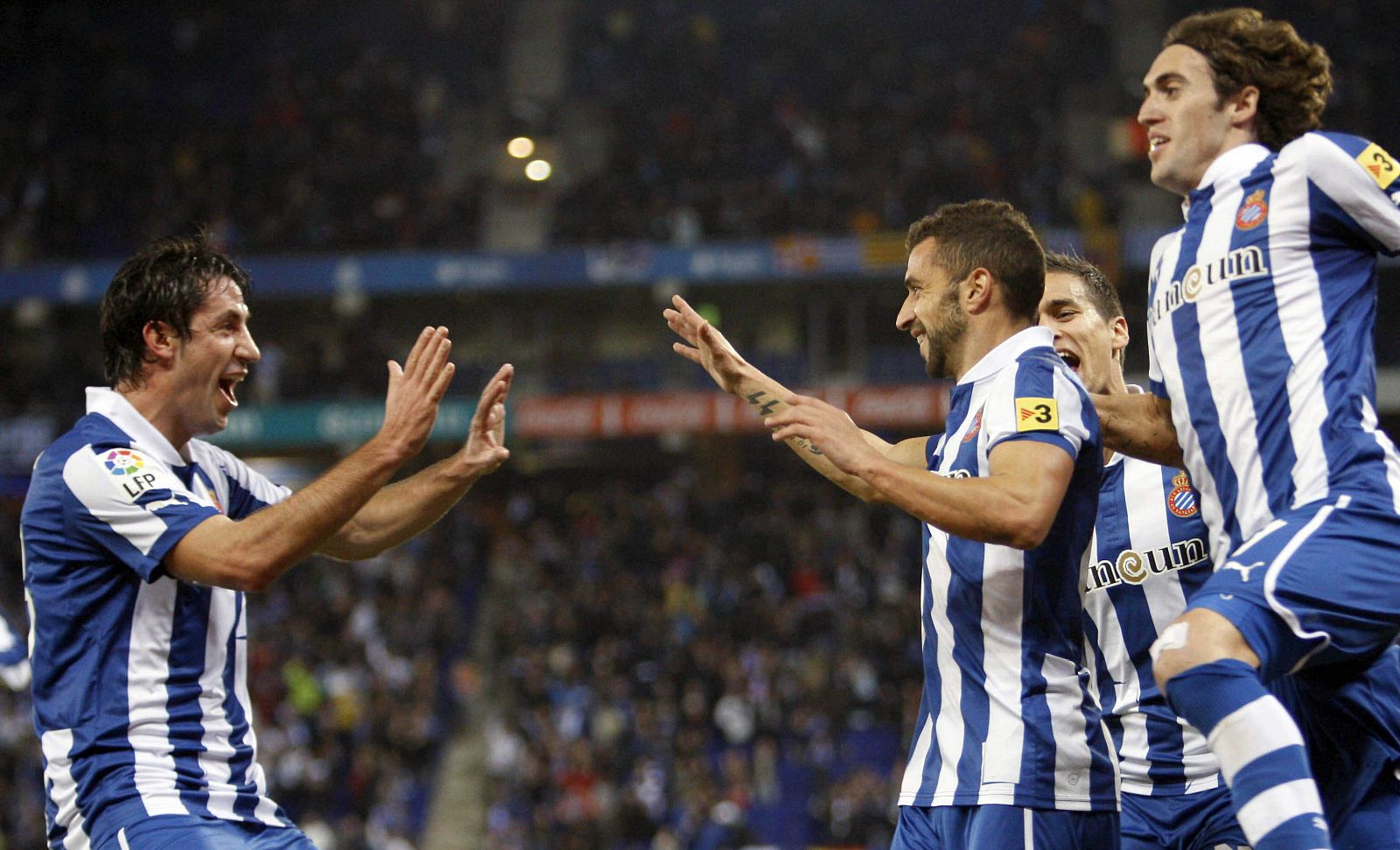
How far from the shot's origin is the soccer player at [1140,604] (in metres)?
4.38

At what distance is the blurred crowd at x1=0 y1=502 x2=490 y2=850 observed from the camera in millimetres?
17578

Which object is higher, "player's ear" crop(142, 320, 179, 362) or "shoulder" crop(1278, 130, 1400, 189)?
"shoulder" crop(1278, 130, 1400, 189)

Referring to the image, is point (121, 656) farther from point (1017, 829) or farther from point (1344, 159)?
point (1344, 159)

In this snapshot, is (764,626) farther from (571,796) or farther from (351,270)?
(351,270)

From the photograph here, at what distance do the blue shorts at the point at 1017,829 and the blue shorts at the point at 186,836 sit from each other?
1784 mm

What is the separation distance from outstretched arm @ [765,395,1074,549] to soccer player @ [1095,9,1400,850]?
1.35 feet

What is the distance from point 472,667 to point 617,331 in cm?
733

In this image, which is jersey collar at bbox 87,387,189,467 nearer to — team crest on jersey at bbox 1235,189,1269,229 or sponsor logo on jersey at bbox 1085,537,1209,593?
sponsor logo on jersey at bbox 1085,537,1209,593

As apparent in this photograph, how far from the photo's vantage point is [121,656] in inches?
152

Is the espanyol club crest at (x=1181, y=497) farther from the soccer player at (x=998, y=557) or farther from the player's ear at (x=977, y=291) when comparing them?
the player's ear at (x=977, y=291)

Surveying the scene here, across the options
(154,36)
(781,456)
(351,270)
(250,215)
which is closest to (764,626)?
(781,456)

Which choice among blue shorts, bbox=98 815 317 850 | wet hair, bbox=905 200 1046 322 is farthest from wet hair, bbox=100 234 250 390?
wet hair, bbox=905 200 1046 322

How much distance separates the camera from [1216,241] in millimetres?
3824

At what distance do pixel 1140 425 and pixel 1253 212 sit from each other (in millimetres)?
667
